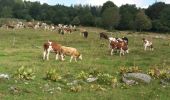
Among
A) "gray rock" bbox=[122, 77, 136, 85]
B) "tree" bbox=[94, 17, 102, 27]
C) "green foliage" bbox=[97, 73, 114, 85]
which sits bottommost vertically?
"tree" bbox=[94, 17, 102, 27]

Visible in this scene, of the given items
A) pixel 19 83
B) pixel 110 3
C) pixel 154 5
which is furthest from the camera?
pixel 110 3

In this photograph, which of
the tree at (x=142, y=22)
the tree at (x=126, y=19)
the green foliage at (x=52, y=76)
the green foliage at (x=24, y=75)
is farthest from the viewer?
the tree at (x=126, y=19)

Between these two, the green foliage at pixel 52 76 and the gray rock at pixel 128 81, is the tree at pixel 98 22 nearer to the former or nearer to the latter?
the gray rock at pixel 128 81

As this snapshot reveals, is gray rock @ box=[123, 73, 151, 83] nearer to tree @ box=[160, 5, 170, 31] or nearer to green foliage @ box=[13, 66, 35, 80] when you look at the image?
green foliage @ box=[13, 66, 35, 80]

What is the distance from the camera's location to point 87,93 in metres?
A: 21.3

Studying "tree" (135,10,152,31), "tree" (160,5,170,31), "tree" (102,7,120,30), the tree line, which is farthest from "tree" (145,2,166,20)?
Answer: "tree" (102,7,120,30)

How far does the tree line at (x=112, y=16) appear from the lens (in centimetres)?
11211

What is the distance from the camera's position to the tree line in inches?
4414

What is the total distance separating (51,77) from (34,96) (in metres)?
3.62

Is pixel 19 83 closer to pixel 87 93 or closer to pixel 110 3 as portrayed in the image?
pixel 87 93

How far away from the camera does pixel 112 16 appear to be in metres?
111

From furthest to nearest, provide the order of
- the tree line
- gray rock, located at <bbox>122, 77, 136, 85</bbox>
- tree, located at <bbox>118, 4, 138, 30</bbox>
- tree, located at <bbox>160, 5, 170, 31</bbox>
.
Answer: tree, located at <bbox>118, 4, 138, 30</bbox>
the tree line
tree, located at <bbox>160, 5, 170, 31</bbox>
gray rock, located at <bbox>122, 77, 136, 85</bbox>

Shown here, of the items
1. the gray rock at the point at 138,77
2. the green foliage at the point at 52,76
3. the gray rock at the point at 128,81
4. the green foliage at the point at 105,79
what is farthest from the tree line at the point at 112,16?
the green foliage at the point at 52,76

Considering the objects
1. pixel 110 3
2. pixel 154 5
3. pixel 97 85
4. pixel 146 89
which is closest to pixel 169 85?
pixel 146 89
